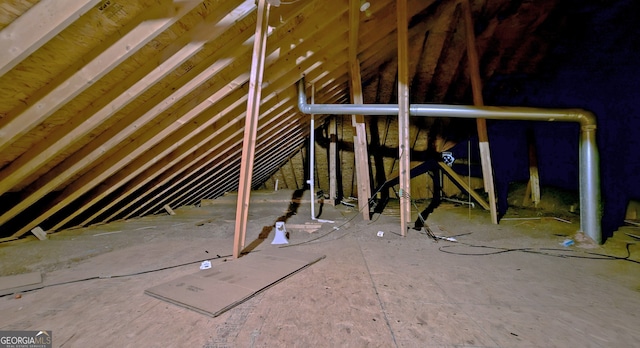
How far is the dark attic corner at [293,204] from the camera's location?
1402 millimetres

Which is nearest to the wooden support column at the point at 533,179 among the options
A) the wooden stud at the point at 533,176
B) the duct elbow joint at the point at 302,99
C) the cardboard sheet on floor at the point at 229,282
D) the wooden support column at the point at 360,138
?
the wooden stud at the point at 533,176

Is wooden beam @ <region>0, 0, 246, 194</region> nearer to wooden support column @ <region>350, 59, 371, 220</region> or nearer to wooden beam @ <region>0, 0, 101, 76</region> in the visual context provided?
wooden beam @ <region>0, 0, 101, 76</region>

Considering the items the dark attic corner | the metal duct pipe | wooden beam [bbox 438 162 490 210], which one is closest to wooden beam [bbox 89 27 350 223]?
the dark attic corner

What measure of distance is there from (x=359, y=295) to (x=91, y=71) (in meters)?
2.32

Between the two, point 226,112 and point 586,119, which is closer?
point 586,119

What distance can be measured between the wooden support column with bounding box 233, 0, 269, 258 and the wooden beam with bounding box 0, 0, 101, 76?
111cm

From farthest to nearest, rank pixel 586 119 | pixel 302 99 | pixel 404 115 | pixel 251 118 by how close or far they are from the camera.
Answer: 1. pixel 302 99
2. pixel 404 115
3. pixel 586 119
4. pixel 251 118

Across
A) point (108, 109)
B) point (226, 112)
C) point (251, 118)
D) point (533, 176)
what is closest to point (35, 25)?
point (108, 109)

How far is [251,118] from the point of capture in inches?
93.2

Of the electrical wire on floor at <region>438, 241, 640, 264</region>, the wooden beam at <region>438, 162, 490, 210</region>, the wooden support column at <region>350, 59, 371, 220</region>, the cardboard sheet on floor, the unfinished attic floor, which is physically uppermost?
the wooden support column at <region>350, 59, 371, 220</region>

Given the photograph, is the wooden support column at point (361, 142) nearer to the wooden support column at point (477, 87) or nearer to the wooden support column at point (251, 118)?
the wooden support column at point (477, 87)

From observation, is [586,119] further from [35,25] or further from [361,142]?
[35,25]

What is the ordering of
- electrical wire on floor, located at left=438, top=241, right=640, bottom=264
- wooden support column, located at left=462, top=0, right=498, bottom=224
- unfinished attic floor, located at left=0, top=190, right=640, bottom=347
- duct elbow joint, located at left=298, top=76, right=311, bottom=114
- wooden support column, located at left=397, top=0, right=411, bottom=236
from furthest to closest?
duct elbow joint, located at left=298, top=76, right=311, bottom=114
wooden support column, located at left=462, top=0, right=498, bottom=224
wooden support column, located at left=397, top=0, right=411, bottom=236
electrical wire on floor, located at left=438, top=241, right=640, bottom=264
unfinished attic floor, located at left=0, top=190, right=640, bottom=347

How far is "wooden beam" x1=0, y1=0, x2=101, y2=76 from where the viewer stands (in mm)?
1365
